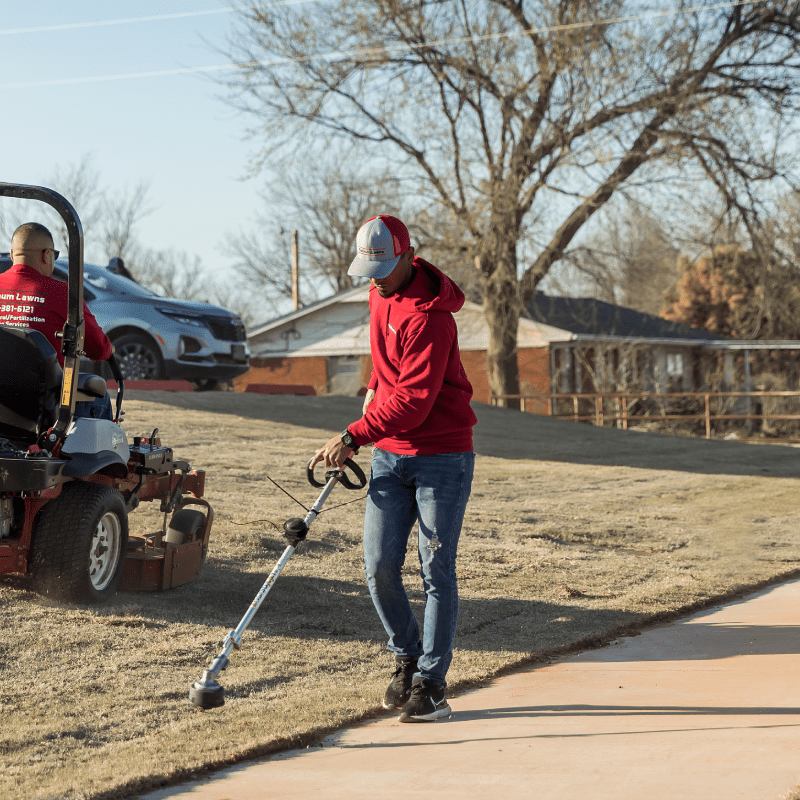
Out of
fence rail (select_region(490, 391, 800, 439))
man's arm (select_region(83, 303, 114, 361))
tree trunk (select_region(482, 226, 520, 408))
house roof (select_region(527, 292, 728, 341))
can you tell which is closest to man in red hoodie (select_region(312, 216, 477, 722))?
man's arm (select_region(83, 303, 114, 361))

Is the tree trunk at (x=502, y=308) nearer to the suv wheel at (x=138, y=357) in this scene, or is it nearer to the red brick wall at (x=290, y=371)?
the red brick wall at (x=290, y=371)

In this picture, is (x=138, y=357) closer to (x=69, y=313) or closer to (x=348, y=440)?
(x=69, y=313)

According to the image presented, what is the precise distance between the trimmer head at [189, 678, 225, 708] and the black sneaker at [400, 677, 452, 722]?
726mm

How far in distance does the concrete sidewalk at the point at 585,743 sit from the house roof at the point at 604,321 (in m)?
29.6

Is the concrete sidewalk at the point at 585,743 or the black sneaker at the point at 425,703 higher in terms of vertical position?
the black sneaker at the point at 425,703

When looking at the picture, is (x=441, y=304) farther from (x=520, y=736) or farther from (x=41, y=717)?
(x=41, y=717)

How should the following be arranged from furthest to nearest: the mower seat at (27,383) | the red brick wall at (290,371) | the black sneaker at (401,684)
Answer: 1. the red brick wall at (290,371)
2. the mower seat at (27,383)
3. the black sneaker at (401,684)

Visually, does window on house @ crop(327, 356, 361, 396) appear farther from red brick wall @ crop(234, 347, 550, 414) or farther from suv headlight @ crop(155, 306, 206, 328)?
suv headlight @ crop(155, 306, 206, 328)

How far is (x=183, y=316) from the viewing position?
1659cm

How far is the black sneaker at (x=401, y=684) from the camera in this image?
15.2 ft

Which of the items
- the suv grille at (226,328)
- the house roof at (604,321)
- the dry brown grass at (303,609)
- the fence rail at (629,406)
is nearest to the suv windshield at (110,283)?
the suv grille at (226,328)

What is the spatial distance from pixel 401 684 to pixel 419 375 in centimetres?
130

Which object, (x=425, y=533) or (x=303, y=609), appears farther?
(x=303, y=609)

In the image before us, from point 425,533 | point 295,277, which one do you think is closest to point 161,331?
point 425,533
